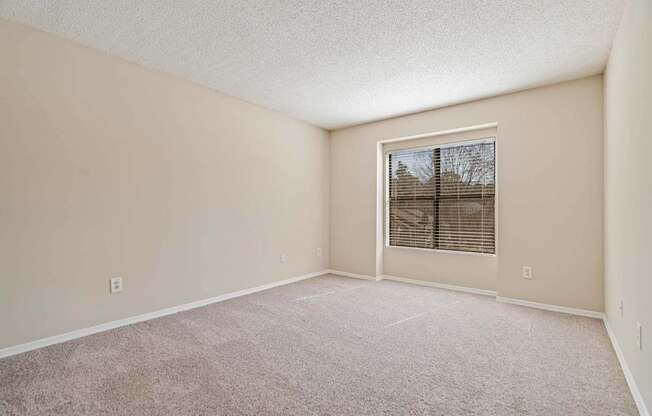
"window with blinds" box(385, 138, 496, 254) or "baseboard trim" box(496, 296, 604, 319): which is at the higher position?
"window with blinds" box(385, 138, 496, 254)

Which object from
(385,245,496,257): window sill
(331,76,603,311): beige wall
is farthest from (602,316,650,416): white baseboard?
(385,245,496,257): window sill

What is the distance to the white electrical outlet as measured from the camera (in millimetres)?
2820

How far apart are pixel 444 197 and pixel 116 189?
375 centimetres

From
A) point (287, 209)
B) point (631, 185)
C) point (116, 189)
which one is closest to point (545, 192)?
point (631, 185)

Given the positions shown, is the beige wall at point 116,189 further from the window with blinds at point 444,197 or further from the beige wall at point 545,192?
the beige wall at point 545,192

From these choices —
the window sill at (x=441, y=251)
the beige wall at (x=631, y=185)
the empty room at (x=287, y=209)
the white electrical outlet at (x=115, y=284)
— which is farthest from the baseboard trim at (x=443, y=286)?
the white electrical outlet at (x=115, y=284)

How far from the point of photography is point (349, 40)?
2566 millimetres

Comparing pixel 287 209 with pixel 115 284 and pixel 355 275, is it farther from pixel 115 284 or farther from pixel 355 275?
pixel 115 284

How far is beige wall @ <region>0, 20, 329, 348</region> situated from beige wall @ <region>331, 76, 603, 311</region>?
258 cm

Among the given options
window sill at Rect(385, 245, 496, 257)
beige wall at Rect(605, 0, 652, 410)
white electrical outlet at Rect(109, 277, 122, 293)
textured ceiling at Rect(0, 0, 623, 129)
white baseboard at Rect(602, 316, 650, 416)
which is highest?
textured ceiling at Rect(0, 0, 623, 129)

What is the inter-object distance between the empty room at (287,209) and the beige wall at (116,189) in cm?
2

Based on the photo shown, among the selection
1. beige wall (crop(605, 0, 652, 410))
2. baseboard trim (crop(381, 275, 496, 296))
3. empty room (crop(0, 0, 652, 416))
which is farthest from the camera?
baseboard trim (crop(381, 275, 496, 296))

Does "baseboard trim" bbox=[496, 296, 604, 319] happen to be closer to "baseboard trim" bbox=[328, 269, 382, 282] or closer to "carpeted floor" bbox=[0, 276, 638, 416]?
"carpeted floor" bbox=[0, 276, 638, 416]

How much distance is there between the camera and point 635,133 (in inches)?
73.0
